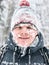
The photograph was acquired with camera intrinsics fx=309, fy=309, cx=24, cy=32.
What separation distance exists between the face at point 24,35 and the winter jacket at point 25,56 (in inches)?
1.0

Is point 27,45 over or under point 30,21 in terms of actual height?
under

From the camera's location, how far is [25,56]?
1.60 m

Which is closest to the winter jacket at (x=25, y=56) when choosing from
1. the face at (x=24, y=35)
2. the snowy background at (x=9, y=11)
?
the face at (x=24, y=35)

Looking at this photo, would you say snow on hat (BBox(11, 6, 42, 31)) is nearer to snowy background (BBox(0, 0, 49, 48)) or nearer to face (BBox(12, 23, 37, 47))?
face (BBox(12, 23, 37, 47))

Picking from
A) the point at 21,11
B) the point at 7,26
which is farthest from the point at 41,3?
the point at 21,11

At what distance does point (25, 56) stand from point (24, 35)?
11cm

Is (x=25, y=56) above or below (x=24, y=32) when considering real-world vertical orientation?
below

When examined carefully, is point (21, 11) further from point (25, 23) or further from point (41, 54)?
point (41, 54)

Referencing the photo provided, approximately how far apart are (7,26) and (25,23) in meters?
1.50

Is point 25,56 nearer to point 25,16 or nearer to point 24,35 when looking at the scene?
point 24,35

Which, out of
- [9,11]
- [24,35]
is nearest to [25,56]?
[24,35]

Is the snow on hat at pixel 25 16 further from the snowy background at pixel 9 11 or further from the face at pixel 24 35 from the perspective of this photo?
the snowy background at pixel 9 11

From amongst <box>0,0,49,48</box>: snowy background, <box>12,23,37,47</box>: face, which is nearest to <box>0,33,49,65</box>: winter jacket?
<box>12,23,37,47</box>: face

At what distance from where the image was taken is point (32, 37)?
1.62m
